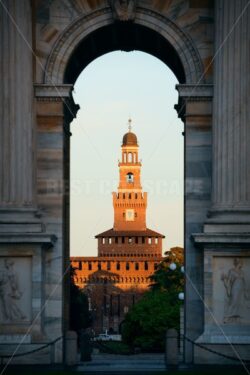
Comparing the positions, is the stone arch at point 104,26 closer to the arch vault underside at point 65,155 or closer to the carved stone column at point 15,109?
the arch vault underside at point 65,155

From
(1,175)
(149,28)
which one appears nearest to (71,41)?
(149,28)

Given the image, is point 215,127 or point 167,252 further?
point 167,252

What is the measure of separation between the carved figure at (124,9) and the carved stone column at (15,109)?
144 inches

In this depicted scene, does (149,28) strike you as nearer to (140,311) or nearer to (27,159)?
(27,159)

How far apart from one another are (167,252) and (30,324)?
138579mm

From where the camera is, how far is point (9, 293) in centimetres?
4831

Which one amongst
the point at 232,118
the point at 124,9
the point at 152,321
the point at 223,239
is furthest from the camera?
the point at 152,321

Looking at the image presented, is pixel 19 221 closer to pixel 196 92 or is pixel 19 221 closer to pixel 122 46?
pixel 196 92

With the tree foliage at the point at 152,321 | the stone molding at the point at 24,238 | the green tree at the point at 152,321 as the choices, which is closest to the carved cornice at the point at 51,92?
the stone molding at the point at 24,238

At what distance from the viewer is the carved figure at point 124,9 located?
5088 centimetres

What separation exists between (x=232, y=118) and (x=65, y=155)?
23.8 ft

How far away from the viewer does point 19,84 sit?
161 feet

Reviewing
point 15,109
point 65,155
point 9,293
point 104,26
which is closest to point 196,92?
point 104,26

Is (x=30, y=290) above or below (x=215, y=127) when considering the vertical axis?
below
